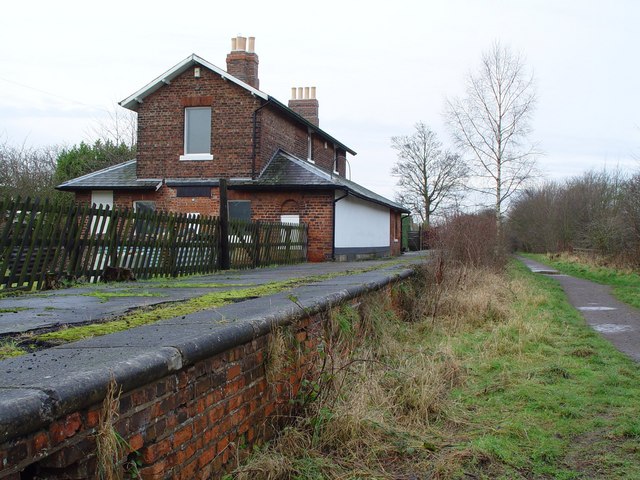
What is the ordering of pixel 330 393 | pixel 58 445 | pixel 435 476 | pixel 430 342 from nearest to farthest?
1. pixel 58 445
2. pixel 435 476
3. pixel 330 393
4. pixel 430 342

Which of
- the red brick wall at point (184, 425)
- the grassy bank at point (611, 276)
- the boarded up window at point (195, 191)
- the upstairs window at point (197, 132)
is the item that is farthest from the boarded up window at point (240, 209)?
the red brick wall at point (184, 425)

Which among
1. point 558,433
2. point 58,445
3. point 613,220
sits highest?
point 613,220

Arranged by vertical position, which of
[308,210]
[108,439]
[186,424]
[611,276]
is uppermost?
[308,210]

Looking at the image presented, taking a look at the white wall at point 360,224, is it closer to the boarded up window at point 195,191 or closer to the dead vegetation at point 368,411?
the boarded up window at point 195,191

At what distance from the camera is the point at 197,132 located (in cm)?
2089

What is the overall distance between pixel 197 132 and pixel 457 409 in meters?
17.6

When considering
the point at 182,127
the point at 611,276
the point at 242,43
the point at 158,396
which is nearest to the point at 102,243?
the point at 158,396

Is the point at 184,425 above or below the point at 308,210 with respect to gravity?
below

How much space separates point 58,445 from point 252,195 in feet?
60.8

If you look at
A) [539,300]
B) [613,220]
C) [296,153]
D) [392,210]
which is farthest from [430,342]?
[392,210]

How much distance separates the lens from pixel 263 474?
3299 millimetres

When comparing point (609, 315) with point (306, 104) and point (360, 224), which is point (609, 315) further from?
point (306, 104)

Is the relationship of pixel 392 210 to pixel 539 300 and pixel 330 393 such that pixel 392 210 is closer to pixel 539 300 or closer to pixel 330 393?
pixel 539 300

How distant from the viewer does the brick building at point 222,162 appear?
20.1 meters
